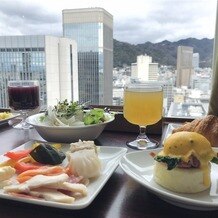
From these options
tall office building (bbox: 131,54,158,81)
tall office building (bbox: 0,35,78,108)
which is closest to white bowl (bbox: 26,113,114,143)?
tall office building (bbox: 131,54,158,81)

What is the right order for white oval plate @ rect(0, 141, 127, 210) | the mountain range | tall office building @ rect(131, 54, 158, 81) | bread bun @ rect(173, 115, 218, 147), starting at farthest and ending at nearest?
the mountain range < tall office building @ rect(131, 54, 158, 81) < bread bun @ rect(173, 115, 218, 147) < white oval plate @ rect(0, 141, 127, 210)

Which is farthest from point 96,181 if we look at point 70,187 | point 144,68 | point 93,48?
point 93,48

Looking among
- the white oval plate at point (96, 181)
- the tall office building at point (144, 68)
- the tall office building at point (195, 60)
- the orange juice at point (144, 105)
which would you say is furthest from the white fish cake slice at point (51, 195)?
the tall office building at point (195, 60)

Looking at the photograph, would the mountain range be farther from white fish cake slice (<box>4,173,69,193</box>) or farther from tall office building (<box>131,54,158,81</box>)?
white fish cake slice (<box>4,173,69,193</box>)

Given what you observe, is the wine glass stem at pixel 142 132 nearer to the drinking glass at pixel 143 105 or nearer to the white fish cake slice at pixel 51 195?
the drinking glass at pixel 143 105

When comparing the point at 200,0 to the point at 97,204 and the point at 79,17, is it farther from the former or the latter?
the point at 97,204

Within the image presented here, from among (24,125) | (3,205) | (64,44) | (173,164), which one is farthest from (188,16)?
(3,205)

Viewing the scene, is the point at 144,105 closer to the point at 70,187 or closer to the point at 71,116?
the point at 71,116
